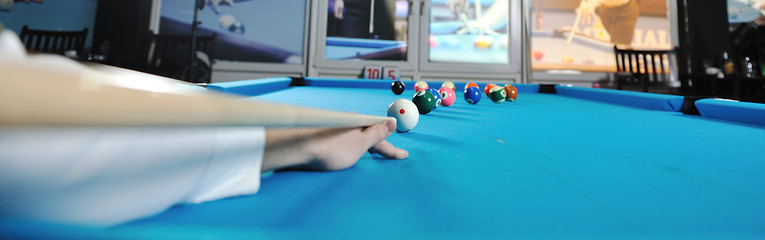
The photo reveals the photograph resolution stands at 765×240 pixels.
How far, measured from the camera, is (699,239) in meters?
0.36

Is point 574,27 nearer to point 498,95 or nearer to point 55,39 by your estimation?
point 498,95

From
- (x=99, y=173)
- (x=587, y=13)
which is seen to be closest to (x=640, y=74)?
(x=587, y=13)

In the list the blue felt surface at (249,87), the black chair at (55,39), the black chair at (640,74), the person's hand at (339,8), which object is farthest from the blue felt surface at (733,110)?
the black chair at (55,39)

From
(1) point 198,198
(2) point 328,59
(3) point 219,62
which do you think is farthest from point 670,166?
(3) point 219,62

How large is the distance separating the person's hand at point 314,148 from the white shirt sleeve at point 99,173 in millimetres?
118

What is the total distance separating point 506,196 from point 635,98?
5.97ft

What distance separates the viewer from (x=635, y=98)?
191 centimetres

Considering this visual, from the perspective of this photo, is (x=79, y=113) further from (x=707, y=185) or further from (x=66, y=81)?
(x=707, y=185)

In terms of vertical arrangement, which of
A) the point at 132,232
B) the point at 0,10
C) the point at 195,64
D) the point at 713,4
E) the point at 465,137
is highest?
the point at 713,4

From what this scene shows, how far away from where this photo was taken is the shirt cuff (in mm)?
461

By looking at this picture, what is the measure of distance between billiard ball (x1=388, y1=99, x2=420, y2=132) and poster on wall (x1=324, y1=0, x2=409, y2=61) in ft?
12.5

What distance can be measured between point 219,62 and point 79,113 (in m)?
4.87

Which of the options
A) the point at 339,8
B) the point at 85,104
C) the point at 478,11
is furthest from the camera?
the point at 478,11

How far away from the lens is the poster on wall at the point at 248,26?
467 cm
